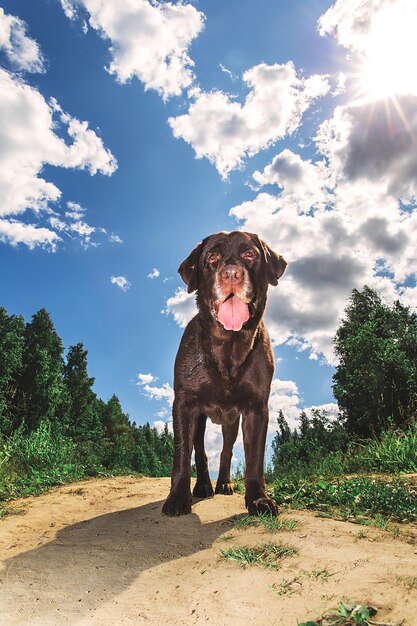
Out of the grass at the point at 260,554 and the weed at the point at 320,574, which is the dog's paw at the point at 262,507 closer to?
the grass at the point at 260,554

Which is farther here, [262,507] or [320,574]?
[262,507]

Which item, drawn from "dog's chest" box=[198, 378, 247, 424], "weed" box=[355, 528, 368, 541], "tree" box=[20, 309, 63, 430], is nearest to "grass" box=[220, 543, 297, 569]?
"weed" box=[355, 528, 368, 541]

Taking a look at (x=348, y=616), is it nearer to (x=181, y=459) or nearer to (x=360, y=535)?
(x=360, y=535)

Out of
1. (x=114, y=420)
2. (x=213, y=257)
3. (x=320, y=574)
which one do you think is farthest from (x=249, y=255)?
(x=114, y=420)

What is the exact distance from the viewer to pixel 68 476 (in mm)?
7762

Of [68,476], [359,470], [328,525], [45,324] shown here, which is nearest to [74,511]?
[68,476]

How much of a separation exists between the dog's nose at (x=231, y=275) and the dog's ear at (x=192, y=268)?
627 millimetres

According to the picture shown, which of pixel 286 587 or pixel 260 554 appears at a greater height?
pixel 260 554

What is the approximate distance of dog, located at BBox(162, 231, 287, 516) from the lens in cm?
426

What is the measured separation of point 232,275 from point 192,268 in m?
0.70

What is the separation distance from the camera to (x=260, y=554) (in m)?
3.18

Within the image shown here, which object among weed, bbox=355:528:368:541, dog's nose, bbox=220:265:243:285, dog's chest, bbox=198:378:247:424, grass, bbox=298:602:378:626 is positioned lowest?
grass, bbox=298:602:378:626

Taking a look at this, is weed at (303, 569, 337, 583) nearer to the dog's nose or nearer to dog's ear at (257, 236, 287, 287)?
the dog's nose

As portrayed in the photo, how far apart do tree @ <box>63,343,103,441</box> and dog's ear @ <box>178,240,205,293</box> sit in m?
41.2
